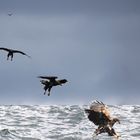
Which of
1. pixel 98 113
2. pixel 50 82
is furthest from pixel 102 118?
pixel 50 82

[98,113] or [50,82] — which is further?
[50,82]

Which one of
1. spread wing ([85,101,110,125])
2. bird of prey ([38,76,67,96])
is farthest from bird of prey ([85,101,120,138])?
bird of prey ([38,76,67,96])

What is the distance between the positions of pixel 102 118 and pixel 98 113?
292 millimetres

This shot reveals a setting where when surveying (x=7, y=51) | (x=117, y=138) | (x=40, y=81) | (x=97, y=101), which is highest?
(x=7, y=51)

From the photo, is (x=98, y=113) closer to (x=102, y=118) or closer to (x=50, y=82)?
(x=102, y=118)

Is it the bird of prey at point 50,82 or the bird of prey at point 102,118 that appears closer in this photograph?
the bird of prey at point 102,118

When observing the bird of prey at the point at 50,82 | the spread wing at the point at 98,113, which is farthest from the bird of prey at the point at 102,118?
the bird of prey at the point at 50,82

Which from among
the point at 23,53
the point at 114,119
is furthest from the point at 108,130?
the point at 23,53

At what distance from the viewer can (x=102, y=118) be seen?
16.9 meters

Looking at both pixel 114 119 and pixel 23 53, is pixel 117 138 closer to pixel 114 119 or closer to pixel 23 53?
pixel 114 119

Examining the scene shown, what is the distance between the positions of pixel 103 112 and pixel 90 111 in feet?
1.46

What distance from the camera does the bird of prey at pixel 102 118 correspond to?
16.5m

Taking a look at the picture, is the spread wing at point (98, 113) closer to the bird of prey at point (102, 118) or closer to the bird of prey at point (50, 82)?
the bird of prey at point (102, 118)

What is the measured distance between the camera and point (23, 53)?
2295cm
